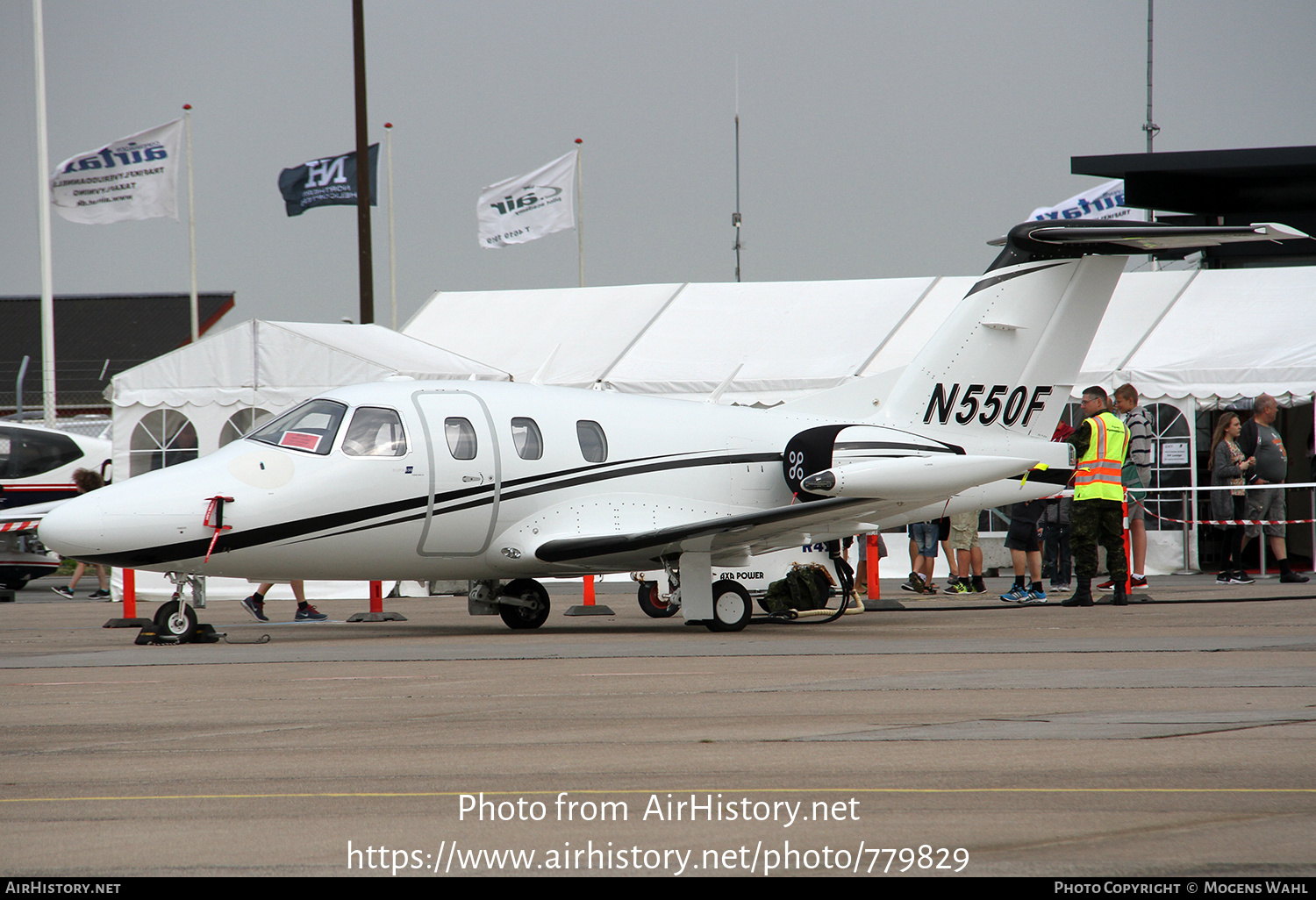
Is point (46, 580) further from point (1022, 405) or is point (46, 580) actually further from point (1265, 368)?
point (1265, 368)

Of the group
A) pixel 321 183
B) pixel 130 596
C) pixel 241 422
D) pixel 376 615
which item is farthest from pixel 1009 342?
pixel 321 183

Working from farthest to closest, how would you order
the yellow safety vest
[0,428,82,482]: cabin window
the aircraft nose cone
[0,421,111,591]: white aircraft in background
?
[0,428,82,482]: cabin window < [0,421,111,591]: white aircraft in background < the yellow safety vest < the aircraft nose cone

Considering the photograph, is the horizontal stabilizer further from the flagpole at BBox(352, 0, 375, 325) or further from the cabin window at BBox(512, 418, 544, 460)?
the flagpole at BBox(352, 0, 375, 325)

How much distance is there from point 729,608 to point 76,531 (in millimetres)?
5940

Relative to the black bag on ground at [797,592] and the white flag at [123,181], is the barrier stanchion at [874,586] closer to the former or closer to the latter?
the black bag on ground at [797,592]

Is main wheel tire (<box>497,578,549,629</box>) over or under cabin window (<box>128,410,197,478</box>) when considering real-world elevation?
under

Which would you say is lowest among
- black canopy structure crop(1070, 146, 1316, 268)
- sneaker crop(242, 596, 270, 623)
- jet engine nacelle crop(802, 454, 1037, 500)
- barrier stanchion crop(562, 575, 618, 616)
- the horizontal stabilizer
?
barrier stanchion crop(562, 575, 618, 616)

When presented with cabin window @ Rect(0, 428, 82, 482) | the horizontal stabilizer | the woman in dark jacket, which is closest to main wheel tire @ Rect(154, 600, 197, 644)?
the horizontal stabilizer

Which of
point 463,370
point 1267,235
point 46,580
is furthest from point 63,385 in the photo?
point 1267,235

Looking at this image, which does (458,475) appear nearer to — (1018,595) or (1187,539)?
(1018,595)

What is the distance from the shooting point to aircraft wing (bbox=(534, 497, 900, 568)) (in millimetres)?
11727

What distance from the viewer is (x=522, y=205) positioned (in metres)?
32.9

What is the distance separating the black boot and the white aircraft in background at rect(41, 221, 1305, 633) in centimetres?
160

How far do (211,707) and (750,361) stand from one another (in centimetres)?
1394
